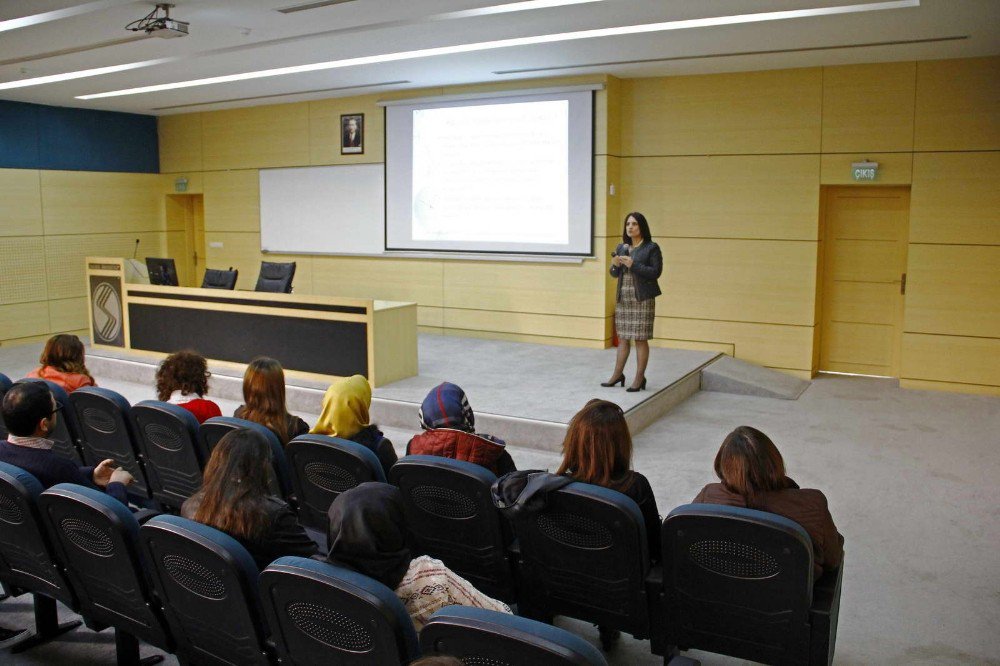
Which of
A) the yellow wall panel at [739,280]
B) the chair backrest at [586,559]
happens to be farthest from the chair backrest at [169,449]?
Answer: the yellow wall panel at [739,280]

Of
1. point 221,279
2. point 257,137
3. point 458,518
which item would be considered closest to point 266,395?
point 458,518

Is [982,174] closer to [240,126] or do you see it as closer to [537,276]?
[537,276]

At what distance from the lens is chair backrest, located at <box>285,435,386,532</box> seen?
122 inches

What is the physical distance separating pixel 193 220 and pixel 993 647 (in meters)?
11.5

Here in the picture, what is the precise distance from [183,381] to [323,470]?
128 cm

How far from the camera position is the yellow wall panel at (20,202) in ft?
33.3

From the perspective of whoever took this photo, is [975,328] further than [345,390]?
Yes

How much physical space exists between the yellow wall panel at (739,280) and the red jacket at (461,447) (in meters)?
5.67

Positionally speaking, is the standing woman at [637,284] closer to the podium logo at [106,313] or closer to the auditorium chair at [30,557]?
the auditorium chair at [30,557]

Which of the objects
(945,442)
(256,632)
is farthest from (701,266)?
(256,632)

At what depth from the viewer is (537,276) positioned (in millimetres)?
9117

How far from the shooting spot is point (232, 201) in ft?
37.4

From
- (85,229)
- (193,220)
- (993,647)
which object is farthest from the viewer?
(193,220)

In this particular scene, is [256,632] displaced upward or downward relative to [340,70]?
downward
